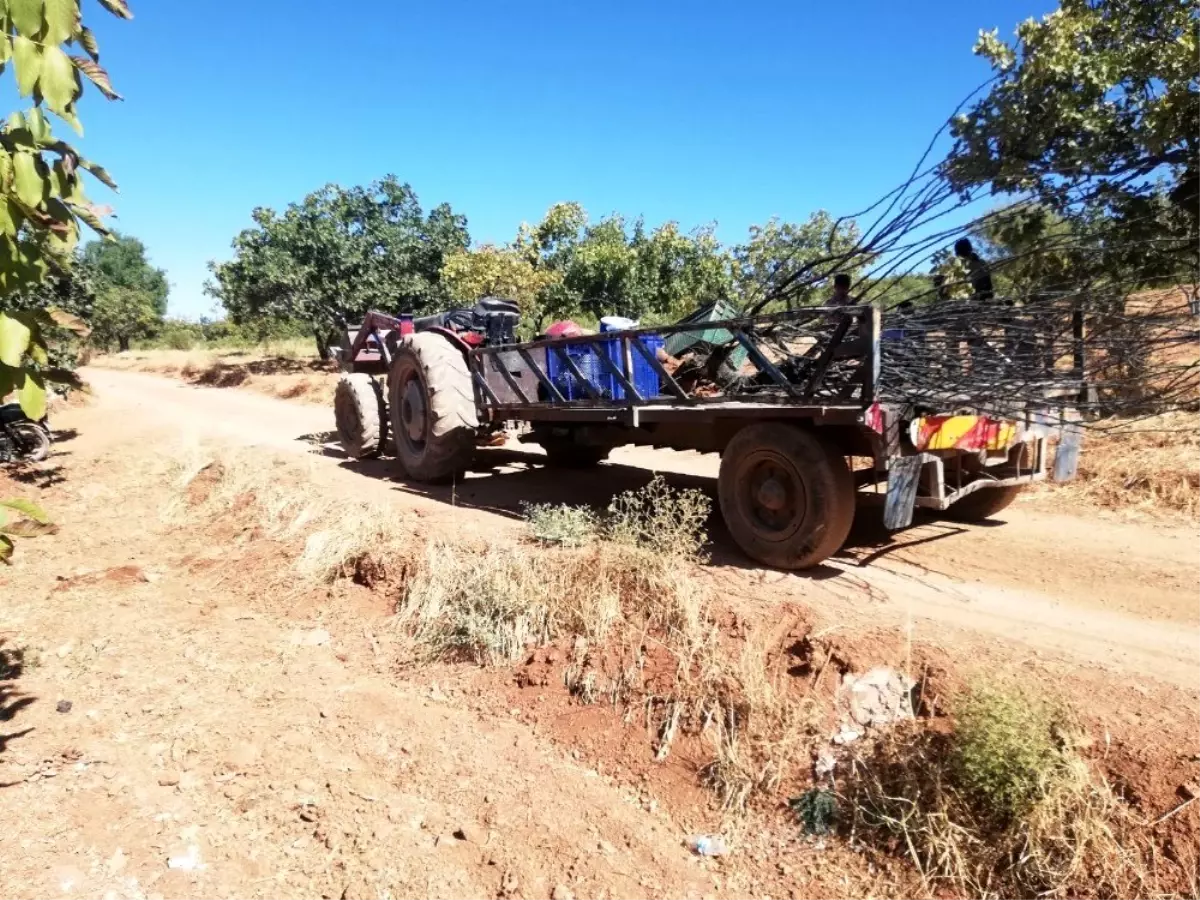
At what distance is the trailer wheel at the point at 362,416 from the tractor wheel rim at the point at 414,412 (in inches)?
53.0

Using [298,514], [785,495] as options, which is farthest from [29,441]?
[785,495]

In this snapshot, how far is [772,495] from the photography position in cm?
471

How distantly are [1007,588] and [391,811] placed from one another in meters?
3.54

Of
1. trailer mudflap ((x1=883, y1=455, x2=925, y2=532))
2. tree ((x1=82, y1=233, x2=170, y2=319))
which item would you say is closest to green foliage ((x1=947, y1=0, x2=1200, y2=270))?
trailer mudflap ((x1=883, y1=455, x2=925, y2=532))

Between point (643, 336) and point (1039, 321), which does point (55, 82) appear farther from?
point (1039, 321)

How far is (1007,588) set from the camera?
445 centimetres

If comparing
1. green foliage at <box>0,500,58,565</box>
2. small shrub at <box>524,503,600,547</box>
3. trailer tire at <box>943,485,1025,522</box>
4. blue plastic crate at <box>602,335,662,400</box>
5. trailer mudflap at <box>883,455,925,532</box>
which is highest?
blue plastic crate at <box>602,335,662,400</box>

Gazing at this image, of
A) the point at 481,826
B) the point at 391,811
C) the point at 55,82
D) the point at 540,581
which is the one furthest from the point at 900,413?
the point at 55,82

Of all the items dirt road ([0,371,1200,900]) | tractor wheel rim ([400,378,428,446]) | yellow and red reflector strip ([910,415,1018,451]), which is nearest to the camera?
dirt road ([0,371,1200,900])

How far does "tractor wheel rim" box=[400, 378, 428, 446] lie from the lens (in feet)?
25.7

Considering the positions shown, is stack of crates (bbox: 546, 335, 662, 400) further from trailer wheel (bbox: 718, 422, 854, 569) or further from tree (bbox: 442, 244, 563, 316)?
tree (bbox: 442, 244, 563, 316)

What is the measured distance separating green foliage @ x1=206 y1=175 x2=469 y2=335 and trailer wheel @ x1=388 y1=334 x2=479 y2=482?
13.7m

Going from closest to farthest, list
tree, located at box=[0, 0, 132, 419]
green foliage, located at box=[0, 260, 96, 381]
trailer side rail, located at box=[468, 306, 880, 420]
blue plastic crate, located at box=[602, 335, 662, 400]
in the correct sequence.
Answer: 1. tree, located at box=[0, 0, 132, 419]
2. trailer side rail, located at box=[468, 306, 880, 420]
3. blue plastic crate, located at box=[602, 335, 662, 400]
4. green foliage, located at box=[0, 260, 96, 381]

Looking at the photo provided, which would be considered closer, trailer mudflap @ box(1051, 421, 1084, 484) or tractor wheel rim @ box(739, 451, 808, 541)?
tractor wheel rim @ box(739, 451, 808, 541)
